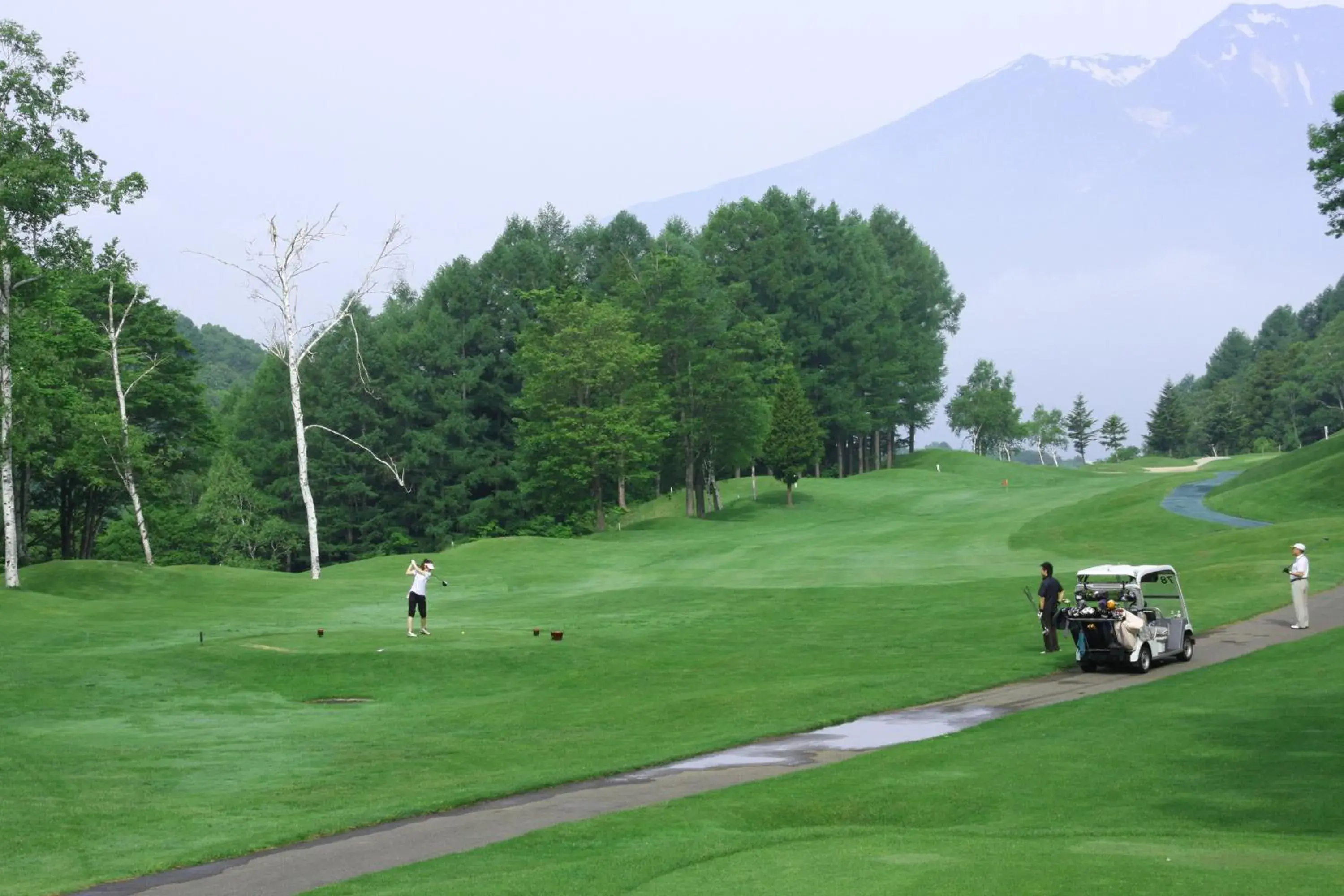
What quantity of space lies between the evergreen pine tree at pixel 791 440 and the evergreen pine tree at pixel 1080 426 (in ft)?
340

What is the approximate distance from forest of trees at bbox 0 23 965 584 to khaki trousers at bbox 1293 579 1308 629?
38543 millimetres

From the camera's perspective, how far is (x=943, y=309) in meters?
149

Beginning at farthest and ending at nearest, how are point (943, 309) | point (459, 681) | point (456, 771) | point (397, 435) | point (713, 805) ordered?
point (943, 309)
point (397, 435)
point (459, 681)
point (456, 771)
point (713, 805)

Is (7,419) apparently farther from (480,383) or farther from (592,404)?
(480,383)

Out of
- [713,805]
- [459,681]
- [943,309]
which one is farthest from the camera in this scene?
[943,309]

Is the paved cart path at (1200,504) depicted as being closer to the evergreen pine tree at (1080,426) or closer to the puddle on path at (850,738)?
the puddle on path at (850,738)

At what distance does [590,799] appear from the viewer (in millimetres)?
18250

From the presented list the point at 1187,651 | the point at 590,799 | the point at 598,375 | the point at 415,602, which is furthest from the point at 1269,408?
the point at 590,799

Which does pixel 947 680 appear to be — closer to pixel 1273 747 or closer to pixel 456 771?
pixel 1273 747

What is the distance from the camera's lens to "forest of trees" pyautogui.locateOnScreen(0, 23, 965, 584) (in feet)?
172

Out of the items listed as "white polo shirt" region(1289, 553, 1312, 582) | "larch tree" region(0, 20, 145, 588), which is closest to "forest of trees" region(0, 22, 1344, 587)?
"larch tree" region(0, 20, 145, 588)

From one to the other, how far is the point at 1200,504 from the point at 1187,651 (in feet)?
131

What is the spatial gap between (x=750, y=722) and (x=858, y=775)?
212 inches

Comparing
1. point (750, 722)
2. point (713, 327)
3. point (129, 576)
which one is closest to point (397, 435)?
point (713, 327)
